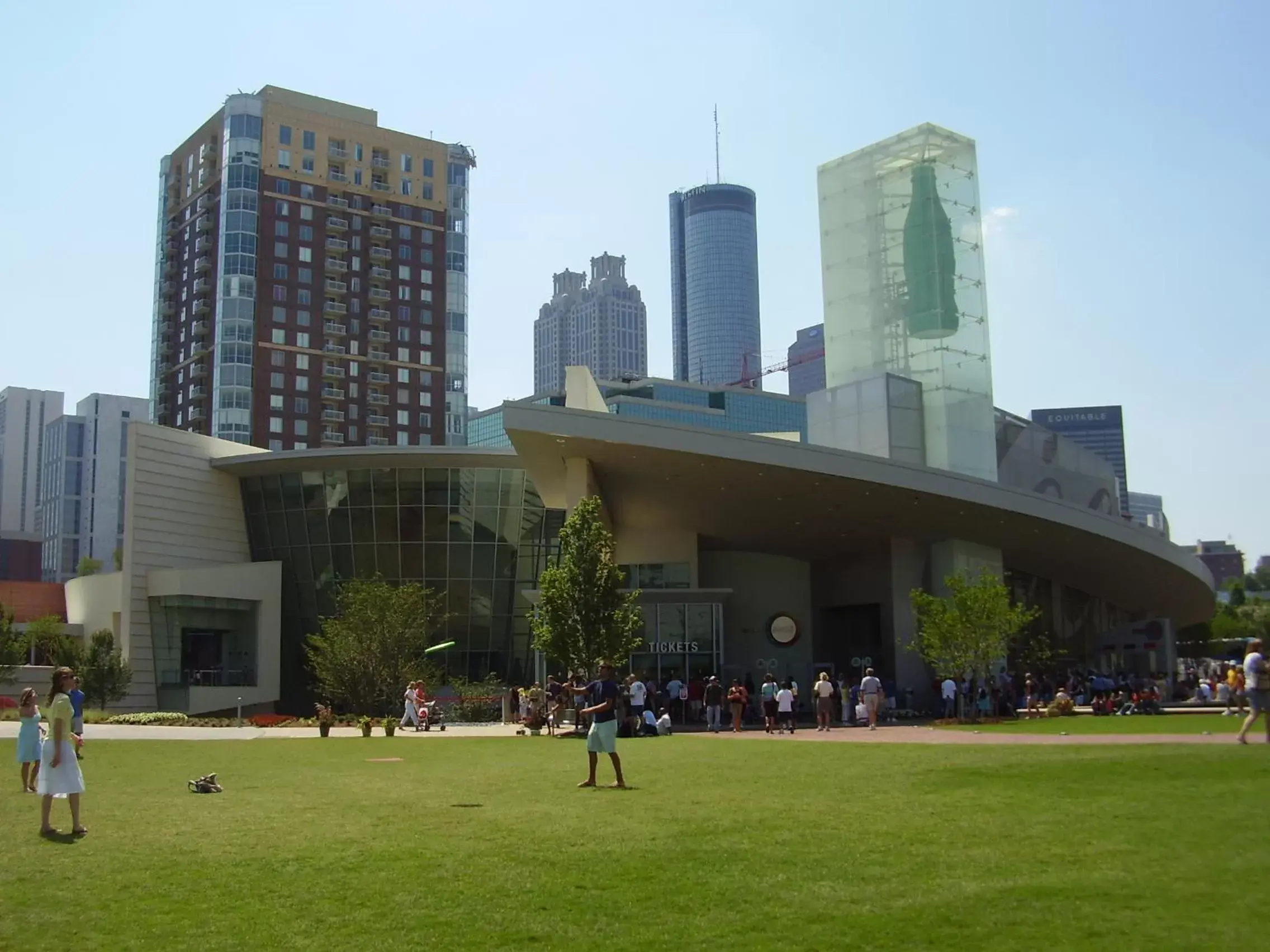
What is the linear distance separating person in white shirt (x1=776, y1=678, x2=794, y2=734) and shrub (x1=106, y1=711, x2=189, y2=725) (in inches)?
779

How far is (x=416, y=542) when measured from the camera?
55.4 meters

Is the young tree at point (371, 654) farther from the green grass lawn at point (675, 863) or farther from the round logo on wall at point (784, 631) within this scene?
the green grass lawn at point (675, 863)

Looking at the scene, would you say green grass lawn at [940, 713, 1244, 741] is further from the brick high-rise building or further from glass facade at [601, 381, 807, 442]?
glass facade at [601, 381, 807, 442]

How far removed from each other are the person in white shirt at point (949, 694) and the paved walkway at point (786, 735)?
7.52 feet

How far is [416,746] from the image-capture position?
25.0m

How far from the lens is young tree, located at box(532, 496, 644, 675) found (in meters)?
30.4

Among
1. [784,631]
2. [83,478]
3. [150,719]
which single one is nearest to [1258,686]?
[150,719]

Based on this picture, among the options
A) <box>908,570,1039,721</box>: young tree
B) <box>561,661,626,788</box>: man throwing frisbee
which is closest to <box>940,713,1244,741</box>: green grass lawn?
<box>908,570,1039,721</box>: young tree

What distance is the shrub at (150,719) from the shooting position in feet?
127

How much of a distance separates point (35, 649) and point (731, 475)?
39369mm

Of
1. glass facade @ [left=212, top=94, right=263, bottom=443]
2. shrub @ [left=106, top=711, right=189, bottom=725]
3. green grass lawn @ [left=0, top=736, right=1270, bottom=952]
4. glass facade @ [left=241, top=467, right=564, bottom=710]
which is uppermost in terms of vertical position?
glass facade @ [left=212, top=94, right=263, bottom=443]

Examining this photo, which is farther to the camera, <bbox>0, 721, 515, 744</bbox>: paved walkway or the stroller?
the stroller

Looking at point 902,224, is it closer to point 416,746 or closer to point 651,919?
point 416,746

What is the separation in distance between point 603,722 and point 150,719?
28945mm
